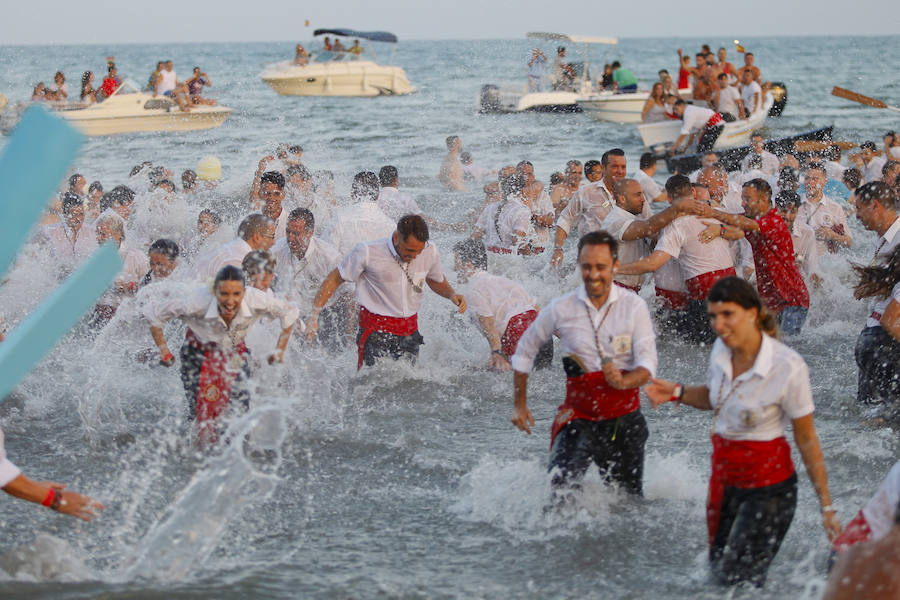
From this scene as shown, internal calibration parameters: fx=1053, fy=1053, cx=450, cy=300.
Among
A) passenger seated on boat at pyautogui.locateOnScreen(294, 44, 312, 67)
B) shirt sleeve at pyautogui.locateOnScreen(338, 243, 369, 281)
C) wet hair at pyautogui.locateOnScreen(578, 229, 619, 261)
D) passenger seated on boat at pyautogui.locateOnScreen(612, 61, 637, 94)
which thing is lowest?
shirt sleeve at pyautogui.locateOnScreen(338, 243, 369, 281)

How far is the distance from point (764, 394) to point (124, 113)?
23.3m

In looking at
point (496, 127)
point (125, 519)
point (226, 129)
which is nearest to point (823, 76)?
point (496, 127)

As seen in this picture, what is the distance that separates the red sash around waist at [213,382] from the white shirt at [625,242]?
334cm

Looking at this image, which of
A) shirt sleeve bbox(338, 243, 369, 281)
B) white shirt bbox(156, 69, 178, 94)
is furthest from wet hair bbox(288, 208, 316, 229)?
white shirt bbox(156, 69, 178, 94)

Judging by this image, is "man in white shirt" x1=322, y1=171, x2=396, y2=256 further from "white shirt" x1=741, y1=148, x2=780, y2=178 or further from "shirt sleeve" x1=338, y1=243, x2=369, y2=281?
"white shirt" x1=741, y1=148, x2=780, y2=178

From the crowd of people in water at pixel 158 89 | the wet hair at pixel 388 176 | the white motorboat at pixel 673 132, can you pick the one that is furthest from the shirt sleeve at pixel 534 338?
the crowd of people in water at pixel 158 89

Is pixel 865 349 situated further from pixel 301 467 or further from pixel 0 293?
pixel 0 293

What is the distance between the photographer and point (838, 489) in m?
6.00

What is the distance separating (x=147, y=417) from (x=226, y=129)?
2310 cm

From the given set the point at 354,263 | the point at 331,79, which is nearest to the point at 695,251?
the point at 354,263

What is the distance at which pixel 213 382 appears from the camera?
6227 millimetres

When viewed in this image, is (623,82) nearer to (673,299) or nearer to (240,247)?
(673,299)

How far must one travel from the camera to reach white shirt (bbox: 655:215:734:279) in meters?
8.22

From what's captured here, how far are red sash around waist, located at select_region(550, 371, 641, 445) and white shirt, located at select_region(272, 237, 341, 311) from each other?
140 inches
